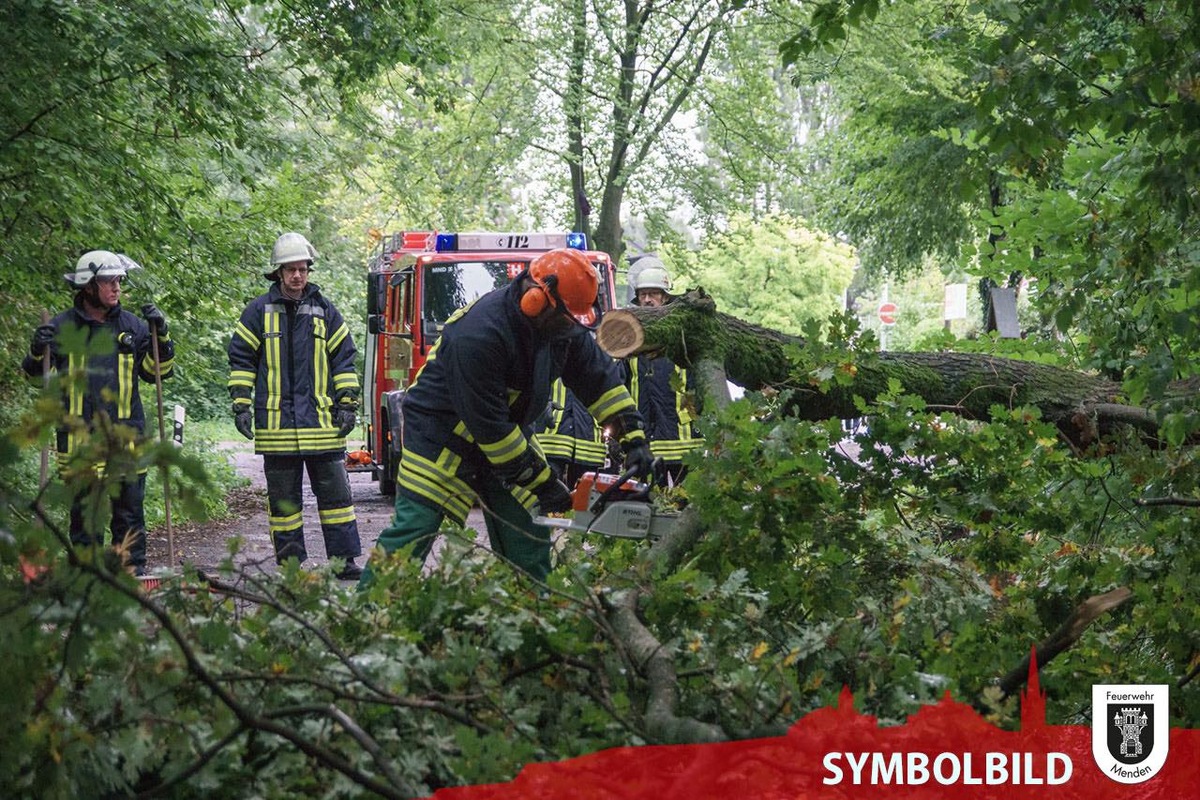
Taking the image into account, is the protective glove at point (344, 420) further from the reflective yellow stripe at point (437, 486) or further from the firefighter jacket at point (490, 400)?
the reflective yellow stripe at point (437, 486)

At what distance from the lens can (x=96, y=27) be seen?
7.79 m

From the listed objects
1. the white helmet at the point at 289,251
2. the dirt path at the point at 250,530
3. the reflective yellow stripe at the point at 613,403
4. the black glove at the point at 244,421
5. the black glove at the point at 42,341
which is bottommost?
the dirt path at the point at 250,530

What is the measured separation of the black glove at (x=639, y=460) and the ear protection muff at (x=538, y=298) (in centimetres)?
67

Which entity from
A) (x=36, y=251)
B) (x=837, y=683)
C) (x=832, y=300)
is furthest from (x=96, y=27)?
(x=832, y=300)

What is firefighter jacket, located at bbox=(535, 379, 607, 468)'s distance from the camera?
9406 mm

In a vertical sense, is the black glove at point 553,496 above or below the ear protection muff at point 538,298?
below

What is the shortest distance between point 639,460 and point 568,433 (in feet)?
13.4

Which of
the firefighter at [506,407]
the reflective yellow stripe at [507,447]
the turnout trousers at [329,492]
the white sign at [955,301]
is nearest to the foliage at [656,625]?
the reflective yellow stripe at [507,447]

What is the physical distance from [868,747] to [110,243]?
7.19 m

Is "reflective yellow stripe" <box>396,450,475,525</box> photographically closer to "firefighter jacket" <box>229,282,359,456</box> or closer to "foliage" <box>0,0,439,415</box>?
"firefighter jacket" <box>229,282,359,456</box>

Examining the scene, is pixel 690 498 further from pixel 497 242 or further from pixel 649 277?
pixel 497 242

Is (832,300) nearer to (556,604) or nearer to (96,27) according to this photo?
(96,27)

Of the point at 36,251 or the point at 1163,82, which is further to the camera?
the point at 36,251

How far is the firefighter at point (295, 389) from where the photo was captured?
796 centimetres
